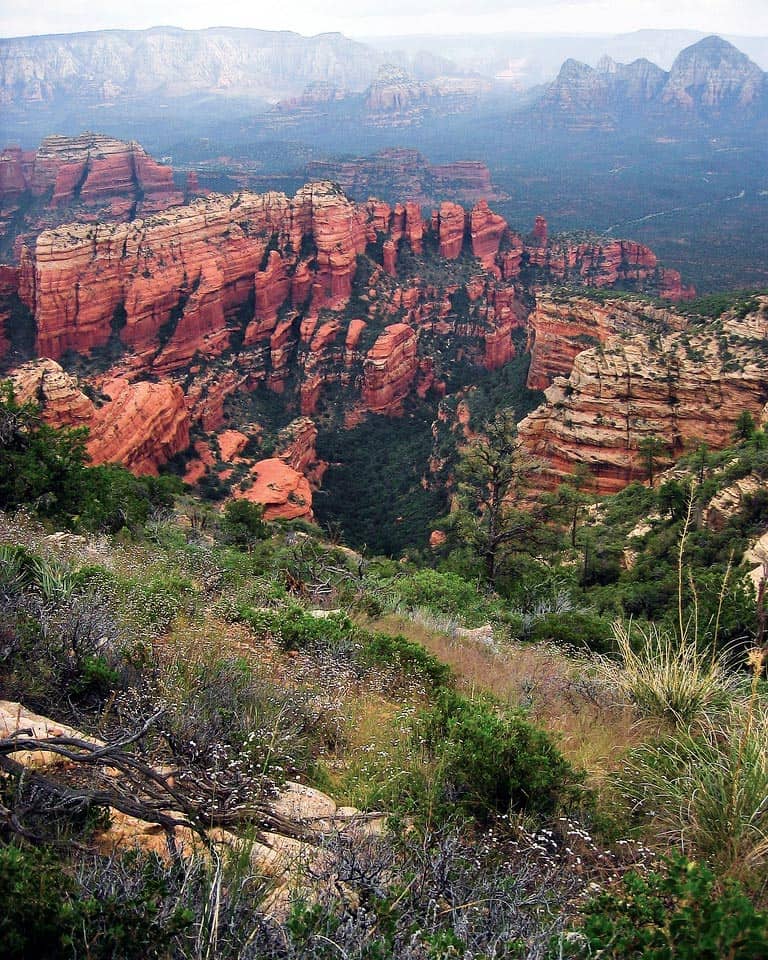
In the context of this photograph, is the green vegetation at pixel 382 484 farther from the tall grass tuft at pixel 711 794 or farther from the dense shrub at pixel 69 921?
the dense shrub at pixel 69 921

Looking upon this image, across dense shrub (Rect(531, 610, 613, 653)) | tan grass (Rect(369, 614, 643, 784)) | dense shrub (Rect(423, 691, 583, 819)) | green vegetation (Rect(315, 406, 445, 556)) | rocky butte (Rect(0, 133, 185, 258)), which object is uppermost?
rocky butte (Rect(0, 133, 185, 258))

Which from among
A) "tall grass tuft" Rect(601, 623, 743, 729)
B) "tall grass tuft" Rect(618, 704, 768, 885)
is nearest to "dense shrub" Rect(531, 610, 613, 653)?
"tall grass tuft" Rect(601, 623, 743, 729)

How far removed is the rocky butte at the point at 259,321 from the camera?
1303 inches

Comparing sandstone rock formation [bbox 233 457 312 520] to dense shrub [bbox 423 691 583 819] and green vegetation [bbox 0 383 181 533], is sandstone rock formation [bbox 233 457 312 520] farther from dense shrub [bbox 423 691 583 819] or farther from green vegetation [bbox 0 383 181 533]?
dense shrub [bbox 423 691 583 819]

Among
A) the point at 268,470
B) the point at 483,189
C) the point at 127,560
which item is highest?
the point at 483,189

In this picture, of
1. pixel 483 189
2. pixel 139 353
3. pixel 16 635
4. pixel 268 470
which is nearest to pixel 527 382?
pixel 268 470

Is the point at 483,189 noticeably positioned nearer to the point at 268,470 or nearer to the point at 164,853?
the point at 268,470

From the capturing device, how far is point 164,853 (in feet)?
8.94

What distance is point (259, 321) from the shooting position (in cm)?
4581

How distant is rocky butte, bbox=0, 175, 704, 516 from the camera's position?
33.1 m

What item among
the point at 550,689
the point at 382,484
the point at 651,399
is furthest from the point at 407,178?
the point at 550,689

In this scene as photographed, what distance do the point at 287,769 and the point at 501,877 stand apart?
1.31 metres

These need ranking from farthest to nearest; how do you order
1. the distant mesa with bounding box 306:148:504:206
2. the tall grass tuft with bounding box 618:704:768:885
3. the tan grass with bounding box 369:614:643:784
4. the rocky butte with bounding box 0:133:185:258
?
the distant mesa with bounding box 306:148:504:206 → the rocky butte with bounding box 0:133:185:258 → the tan grass with bounding box 369:614:643:784 → the tall grass tuft with bounding box 618:704:768:885

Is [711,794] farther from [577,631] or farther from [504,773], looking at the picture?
[577,631]
